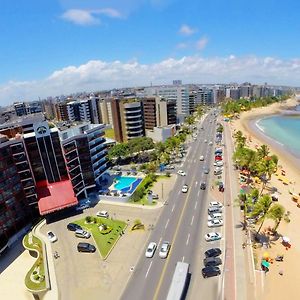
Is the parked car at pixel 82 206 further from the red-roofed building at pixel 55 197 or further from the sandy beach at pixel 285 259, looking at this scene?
the sandy beach at pixel 285 259

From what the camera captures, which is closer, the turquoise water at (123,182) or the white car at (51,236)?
the white car at (51,236)

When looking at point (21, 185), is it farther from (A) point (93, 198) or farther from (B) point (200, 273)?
(B) point (200, 273)

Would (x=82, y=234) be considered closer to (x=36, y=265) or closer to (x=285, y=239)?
(x=36, y=265)

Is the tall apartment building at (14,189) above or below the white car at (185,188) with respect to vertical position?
above

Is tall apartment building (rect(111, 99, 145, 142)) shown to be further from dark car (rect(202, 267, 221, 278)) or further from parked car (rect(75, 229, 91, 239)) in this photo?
dark car (rect(202, 267, 221, 278))

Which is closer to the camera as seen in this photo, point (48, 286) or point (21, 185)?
point (48, 286)

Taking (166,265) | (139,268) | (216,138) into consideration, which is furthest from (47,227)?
(216,138)

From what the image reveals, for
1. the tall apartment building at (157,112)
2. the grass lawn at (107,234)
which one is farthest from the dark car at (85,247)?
the tall apartment building at (157,112)
